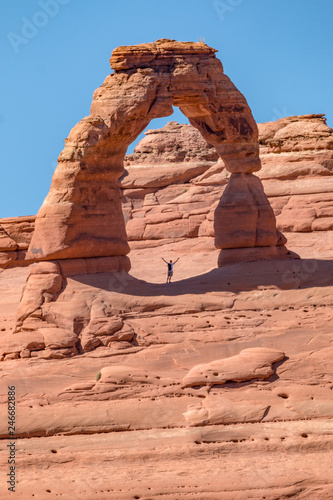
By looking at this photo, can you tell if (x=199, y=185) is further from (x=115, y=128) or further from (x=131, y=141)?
(x=115, y=128)

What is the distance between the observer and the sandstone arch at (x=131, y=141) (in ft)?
61.6

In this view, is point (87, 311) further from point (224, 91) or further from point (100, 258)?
point (224, 91)

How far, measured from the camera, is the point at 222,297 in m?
18.8

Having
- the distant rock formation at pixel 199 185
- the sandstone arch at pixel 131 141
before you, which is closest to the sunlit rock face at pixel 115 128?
the sandstone arch at pixel 131 141

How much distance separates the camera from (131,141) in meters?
19.6

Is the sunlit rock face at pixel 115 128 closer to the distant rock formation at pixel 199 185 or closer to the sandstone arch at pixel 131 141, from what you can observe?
the sandstone arch at pixel 131 141

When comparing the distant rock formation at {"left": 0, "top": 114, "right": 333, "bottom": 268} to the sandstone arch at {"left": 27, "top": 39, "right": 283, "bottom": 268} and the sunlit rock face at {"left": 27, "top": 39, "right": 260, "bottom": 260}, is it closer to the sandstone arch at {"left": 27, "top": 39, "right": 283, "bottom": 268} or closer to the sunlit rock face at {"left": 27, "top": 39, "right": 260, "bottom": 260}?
the sandstone arch at {"left": 27, "top": 39, "right": 283, "bottom": 268}

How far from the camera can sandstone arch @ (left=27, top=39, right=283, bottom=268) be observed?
18.8 meters

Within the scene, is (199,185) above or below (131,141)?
above

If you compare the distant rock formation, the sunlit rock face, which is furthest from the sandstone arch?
the distant rock formation

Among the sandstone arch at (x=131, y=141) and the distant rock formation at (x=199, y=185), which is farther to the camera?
the distant rock formation at (x=199, y=185)

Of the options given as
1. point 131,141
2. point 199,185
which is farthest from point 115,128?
point 199,185

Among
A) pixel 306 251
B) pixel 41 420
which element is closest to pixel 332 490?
pixel 41 420

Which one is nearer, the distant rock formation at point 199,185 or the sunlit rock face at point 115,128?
the sunlit rock face at point 115,128
